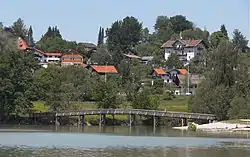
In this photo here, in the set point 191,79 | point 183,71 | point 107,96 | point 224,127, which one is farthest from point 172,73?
point 224,127

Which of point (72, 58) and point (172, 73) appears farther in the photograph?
point (72, 58)

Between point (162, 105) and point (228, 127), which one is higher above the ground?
point (162, 105)

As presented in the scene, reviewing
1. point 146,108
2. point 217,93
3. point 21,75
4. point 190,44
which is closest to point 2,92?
point 21,75

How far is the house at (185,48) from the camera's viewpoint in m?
192

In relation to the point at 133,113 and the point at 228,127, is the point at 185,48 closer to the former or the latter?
the point at 133,113

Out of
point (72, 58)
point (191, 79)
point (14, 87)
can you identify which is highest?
point (72, 58)

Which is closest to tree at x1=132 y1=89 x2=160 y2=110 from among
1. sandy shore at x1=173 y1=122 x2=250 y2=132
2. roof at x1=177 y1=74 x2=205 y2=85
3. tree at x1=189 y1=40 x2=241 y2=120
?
tree at x1=189 y1=40 x2=241 y2=120

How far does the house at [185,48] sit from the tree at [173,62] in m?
8.83

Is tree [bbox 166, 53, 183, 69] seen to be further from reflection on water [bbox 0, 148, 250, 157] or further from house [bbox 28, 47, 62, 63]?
reflection on water [bbox 0, 148, 250, 157]

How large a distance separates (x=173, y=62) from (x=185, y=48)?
48.4 ft

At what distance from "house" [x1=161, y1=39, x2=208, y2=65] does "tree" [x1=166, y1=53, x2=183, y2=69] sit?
8831 millimetres

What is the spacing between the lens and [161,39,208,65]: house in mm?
191500

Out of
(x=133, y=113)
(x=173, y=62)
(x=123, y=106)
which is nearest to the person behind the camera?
(x=133, y=113)

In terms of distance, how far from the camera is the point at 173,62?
181m
